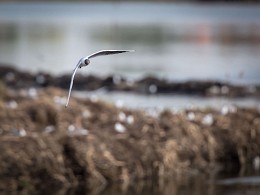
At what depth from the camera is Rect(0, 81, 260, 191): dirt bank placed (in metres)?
12.2

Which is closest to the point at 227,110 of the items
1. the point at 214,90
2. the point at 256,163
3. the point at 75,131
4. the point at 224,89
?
the point at 256,163

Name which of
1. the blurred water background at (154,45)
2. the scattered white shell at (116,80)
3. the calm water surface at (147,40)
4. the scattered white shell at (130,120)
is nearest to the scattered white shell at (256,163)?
the blurred water background at (154,45)

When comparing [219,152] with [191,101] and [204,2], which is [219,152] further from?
[204,2]

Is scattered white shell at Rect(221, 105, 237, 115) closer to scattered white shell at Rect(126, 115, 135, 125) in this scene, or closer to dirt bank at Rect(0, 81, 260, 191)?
dirt bank at Rect(0, 81, 260, 191)

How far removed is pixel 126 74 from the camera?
26281 mm

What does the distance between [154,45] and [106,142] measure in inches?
1122

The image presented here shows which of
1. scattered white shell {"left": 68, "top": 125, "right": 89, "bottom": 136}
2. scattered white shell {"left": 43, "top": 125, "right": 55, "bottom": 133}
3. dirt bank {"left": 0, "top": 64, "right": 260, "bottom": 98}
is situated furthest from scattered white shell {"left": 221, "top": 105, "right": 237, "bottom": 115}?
dirt bank {"left": 0, "top": 64, "right": 260, "bottom": 98}

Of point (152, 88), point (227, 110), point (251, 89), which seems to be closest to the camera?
point (227, 110)

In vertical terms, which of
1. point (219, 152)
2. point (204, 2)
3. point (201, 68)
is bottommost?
point (204, 2)

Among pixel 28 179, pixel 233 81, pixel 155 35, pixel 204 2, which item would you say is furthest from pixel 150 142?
pixel 204 2

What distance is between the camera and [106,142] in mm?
12914

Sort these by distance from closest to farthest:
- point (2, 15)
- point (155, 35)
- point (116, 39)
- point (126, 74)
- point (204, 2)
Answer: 1. point (126, 74)
2. point (116, 39)
3. point (155, 35)
4. point (2, 15)
5. point (204, 2)

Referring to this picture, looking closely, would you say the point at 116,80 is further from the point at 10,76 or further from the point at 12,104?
the point at 12,104

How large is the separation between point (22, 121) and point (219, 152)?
268 centimetres
